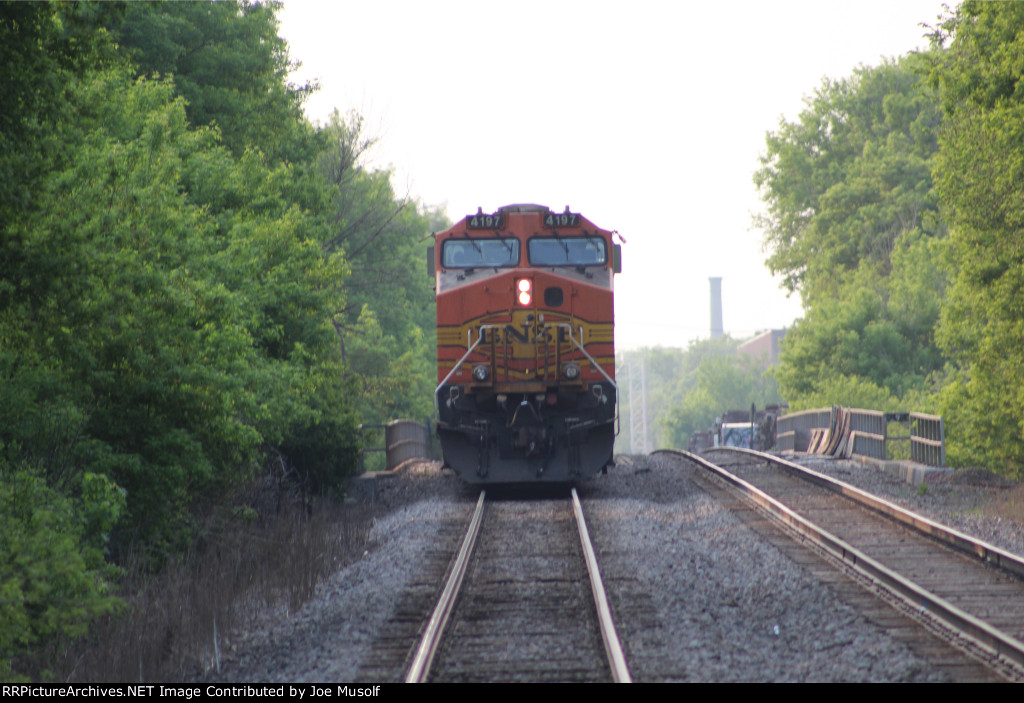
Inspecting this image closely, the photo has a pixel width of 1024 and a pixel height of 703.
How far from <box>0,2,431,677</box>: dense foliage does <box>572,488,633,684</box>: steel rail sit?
373cm

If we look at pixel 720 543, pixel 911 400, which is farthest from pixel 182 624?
pixel 911 400

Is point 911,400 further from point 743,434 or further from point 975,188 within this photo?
point 975,188

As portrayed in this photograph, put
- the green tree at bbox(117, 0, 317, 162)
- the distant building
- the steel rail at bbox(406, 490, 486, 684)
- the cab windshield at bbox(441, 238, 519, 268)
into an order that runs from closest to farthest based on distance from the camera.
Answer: the steel rail at bbox(406, 490, 486, 684), the cab windshield at bbox(441, 238, 519, 268), the green tree at bbox(117, 0, 317, 162), the distant building

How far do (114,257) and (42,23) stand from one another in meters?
2.40

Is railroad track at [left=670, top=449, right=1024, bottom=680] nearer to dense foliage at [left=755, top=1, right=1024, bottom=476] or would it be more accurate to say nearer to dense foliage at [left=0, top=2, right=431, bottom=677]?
dense foliage at [left=755, top=1, right=1024, bottom=476]

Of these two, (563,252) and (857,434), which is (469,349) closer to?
(563,252)

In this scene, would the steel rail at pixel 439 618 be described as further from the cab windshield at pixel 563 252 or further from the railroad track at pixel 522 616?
the cab windshield at pixel 563 252

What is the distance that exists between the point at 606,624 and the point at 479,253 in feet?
29.2

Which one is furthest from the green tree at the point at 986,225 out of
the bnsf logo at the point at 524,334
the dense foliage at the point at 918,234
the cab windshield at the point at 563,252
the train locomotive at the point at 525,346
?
the bnsf logo at the point at 524,334

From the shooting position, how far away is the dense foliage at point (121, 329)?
7.54 metres

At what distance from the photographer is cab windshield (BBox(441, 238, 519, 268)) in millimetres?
15109

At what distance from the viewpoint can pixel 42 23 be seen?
753cm

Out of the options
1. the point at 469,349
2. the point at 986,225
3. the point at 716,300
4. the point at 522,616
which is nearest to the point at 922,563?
the point at 522,616

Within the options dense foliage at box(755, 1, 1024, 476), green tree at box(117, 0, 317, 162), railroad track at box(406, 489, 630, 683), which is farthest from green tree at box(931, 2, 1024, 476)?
green tree at box(117, 0, 317, 162)
